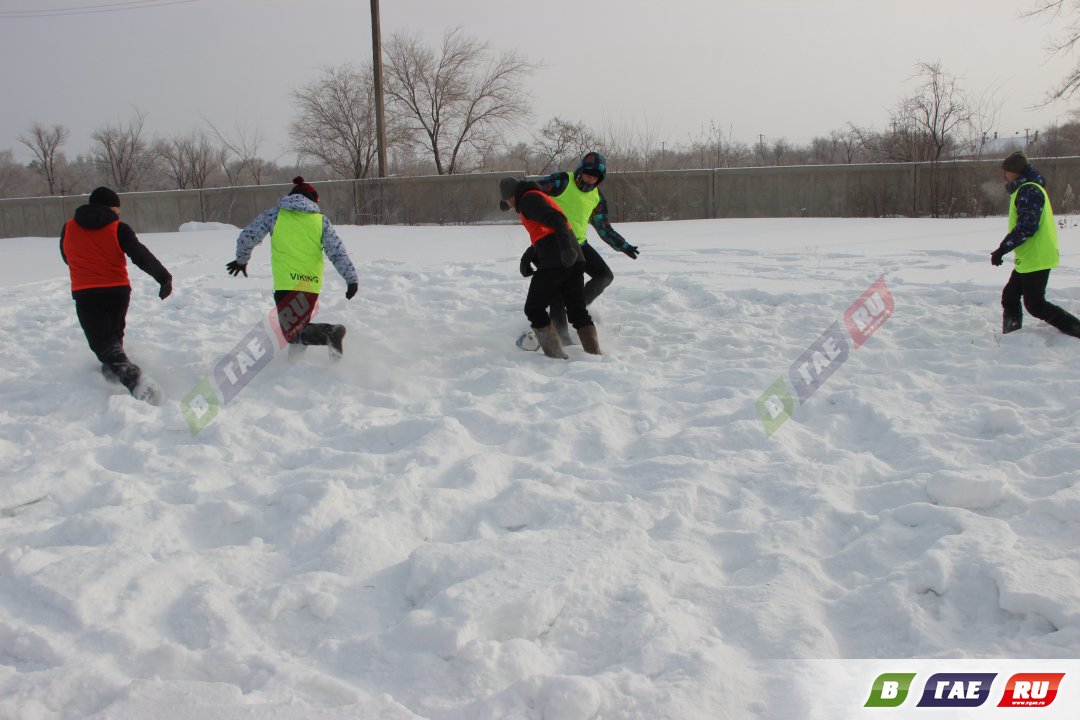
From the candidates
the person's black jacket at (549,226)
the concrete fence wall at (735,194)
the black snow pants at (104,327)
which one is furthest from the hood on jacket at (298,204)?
the concrete fence wall at (735,194)

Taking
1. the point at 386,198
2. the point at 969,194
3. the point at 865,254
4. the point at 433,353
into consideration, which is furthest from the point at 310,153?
the point at 433,353

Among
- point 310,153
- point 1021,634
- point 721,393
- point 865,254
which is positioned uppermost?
point 310,153

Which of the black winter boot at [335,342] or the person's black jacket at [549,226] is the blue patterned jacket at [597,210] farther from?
the black winter boot at [335,342]

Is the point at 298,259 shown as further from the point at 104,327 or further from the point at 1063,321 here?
the point at 1063,321

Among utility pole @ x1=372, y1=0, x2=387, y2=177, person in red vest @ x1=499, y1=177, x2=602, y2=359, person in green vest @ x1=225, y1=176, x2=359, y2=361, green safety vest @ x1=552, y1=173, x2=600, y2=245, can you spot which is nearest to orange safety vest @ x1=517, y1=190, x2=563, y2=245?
person in red vest @ x1=499, y1=177, x2=602, y2=359

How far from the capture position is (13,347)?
6539 mm

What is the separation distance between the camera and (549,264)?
238 inches

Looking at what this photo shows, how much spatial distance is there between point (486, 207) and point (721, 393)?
1704 cm

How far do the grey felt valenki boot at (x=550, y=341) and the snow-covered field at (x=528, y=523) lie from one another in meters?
0.13

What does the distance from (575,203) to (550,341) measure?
1.21m

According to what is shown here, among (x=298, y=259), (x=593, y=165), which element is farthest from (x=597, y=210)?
(x=298, y=259)

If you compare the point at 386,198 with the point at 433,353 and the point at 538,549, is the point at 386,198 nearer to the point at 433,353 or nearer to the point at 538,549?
the point at 433,353

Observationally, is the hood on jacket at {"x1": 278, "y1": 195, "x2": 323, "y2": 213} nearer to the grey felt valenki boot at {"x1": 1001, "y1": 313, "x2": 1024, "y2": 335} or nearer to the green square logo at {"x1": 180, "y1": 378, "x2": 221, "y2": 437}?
the green square logo at {"x1": 180, "y1": 378, "x2": 221, "y2": 437}

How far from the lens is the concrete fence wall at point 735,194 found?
66.4ft
